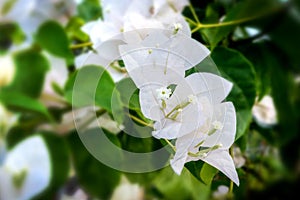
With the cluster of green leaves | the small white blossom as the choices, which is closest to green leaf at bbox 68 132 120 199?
the cluster of green leaves

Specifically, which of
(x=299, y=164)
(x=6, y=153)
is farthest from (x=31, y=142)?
(x=299, y=164)

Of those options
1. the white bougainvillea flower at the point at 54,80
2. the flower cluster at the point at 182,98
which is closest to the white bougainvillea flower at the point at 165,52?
the flower cluster at the point at 182,98

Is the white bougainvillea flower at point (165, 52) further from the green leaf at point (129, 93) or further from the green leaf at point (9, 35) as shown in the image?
the green leaf at point (9, 35)

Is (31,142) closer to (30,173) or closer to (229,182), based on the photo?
(30,173)

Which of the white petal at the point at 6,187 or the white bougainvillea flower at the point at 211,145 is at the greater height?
the white bougainvillea flower at the point at 211,145

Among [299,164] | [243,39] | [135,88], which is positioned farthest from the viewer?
[299,164]

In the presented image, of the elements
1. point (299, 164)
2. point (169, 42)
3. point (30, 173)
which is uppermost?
point (169, 42)

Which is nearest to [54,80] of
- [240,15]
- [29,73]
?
[29,73]
